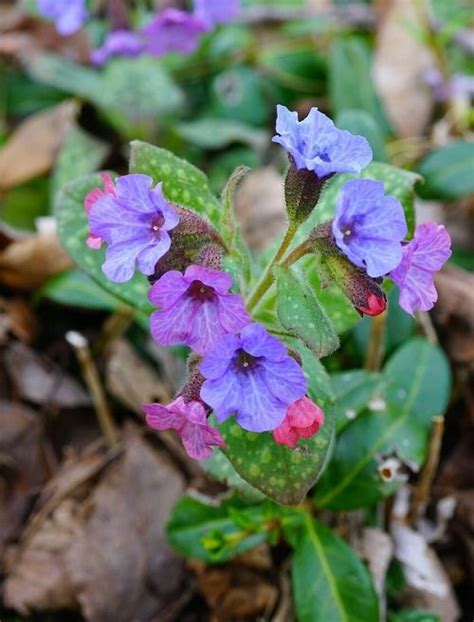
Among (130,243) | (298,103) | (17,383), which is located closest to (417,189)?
(298,103)

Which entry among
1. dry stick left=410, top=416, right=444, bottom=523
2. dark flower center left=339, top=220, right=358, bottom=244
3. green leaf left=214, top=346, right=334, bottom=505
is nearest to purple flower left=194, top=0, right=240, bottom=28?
dry stick left=410, top=416, right=444, bottom=523

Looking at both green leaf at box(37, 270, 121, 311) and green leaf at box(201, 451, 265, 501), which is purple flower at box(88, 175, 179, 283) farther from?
green leaf at box(37, 270, 121, 311)

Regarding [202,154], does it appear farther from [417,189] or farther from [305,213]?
[305,213]

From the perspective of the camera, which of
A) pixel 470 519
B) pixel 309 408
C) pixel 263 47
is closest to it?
pixel 309 408

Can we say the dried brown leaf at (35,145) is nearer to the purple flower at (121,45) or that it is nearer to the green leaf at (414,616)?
the purple flower at (121,45)

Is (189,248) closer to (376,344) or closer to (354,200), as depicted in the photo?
(354,200)

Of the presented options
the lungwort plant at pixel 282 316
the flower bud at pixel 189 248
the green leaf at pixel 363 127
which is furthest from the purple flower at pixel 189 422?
the green leaf at pixel 363 127
